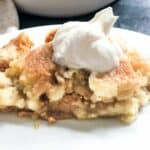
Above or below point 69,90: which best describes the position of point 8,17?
above

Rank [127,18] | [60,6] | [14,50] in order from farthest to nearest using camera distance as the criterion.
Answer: [127,18] < [60,6] < [14,50]

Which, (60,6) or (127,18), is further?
(127,18)

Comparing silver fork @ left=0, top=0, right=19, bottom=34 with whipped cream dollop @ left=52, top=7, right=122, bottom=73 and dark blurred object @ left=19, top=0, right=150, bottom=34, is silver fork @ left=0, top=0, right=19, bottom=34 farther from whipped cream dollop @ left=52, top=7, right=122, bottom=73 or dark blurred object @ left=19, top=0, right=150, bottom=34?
whipped cream dollop @ left=52, top=7, right=122, bottom=73

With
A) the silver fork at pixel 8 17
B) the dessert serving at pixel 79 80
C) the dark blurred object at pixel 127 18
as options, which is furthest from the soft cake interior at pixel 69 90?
the dark blurred object at pixel 127 18

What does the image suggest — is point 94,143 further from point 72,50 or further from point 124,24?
point 124,24

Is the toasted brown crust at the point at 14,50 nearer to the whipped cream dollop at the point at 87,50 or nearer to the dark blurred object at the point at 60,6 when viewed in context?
the whipped cream dollop at the point at 87,50

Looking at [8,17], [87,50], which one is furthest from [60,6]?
[87,50]

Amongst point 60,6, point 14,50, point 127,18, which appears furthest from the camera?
point 127,18

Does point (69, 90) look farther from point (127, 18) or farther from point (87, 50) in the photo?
point (127, 18)

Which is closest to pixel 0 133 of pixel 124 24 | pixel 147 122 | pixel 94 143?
pixel 94 143
